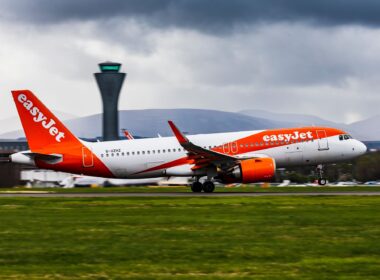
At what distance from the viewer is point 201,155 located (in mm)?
42469

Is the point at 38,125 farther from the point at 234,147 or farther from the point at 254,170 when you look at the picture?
the point at 254,170

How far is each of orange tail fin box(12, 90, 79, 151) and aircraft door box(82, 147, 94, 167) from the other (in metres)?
0.86

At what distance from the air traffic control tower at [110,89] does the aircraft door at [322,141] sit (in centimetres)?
14758

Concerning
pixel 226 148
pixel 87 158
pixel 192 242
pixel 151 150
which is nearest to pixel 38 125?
pixel 87 158

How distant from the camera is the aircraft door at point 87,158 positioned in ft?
146

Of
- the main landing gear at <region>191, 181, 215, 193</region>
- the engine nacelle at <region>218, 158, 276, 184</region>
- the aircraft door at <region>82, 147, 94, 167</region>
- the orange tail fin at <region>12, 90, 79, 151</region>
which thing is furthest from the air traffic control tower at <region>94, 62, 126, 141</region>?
the engine nacelle at <region>218, 158, 276, 184</region>

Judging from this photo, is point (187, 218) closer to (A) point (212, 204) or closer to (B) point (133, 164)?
(A) point (212, 204)

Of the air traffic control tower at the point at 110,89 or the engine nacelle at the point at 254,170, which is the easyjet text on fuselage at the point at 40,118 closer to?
the engine nacelle at the point at 254,170

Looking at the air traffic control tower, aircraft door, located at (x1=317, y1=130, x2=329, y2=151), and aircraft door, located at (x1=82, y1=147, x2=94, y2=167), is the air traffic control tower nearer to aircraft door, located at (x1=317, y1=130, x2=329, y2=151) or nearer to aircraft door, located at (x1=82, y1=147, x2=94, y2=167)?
aircraft door, located at (x1=82, y1=147, x2=94, y2=167)

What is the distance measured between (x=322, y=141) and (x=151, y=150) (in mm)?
10677

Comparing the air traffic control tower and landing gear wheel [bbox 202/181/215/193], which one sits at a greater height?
the air traffic control tower

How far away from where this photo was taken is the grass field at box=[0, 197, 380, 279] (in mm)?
14102

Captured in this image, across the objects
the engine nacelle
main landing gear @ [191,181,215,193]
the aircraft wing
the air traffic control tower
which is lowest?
main landing gear @ [191,181,215,193]

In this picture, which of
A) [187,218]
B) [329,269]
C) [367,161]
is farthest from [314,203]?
[367,161]
